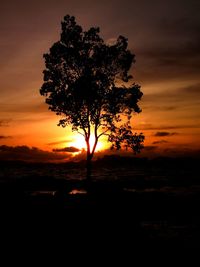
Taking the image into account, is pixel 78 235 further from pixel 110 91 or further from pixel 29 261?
pixel 110 91

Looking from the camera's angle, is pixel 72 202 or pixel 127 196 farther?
pixel 127 196

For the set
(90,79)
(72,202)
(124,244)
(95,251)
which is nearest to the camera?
(95,251)

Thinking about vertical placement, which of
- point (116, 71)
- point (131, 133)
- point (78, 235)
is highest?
point (116, 71)

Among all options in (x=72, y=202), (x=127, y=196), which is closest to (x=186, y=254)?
(x=72, y=202)

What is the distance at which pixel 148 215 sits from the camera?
3067 centimetres

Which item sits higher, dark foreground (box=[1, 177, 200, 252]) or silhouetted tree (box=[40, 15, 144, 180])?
silhouetted tree (box=[40, 15, 144, 180])

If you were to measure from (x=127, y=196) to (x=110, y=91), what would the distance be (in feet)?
53.9

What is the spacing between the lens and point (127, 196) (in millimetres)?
34875

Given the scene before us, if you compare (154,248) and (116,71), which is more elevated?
(116,71)

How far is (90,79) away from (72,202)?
20.6 meters

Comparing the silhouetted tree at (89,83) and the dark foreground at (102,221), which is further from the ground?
the silhouetted tree at (89,83)

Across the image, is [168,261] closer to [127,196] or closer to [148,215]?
[148,215]

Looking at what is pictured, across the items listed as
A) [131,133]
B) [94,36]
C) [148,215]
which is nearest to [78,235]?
[148,215]

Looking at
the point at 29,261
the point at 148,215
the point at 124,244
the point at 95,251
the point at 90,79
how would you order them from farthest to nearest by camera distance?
the point at 90,79 < the point at 148,215 < the point at 124,244 < the point at 95,251 < the point at 29,261
